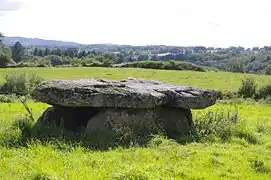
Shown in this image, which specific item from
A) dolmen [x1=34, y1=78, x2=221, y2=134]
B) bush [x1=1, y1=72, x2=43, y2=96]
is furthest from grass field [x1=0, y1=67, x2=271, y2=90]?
dolmen [x1=34, y1=78, x2=221, y2=134]

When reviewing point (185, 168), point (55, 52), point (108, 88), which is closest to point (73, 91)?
point (108, 88)

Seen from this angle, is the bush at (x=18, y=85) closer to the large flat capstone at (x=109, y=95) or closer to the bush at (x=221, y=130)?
the large flat capstone at (x=109, y=95)

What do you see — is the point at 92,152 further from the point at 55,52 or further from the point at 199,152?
the point at 55,52

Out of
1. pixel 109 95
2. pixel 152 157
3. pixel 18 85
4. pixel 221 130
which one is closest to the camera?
pixel 152 157

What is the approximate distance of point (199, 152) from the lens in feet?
43.4

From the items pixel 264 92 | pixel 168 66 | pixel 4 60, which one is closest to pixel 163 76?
pixel 168 66

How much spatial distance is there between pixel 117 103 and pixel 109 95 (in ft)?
1.27

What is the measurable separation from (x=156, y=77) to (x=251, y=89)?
2103 centimetres

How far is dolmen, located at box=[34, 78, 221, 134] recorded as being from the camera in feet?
48.9

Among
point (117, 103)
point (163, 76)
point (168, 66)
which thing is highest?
point (117, 103)

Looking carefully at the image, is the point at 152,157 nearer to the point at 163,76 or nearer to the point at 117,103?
the point at 117,103

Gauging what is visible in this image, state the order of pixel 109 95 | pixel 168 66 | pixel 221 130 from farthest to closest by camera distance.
Answer: 1. pixel 168 66
2. pixel 221 130
3. pixel 109 95

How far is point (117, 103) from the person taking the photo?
14.9m

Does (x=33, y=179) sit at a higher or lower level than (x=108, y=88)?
lower
